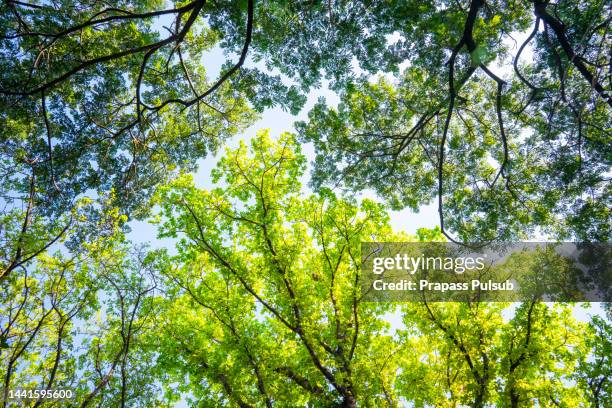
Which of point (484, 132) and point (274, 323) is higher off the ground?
point (484, 132)

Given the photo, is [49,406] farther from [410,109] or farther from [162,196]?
[410,109]

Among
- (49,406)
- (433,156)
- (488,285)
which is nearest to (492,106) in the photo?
(433,156)

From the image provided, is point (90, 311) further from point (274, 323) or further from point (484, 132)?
point (484, 132)

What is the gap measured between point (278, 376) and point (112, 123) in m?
6.78

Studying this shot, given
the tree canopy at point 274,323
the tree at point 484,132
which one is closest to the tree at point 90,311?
the tree canopy at point 274,323

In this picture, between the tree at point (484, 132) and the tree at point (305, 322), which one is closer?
the tree at point (484, 132)

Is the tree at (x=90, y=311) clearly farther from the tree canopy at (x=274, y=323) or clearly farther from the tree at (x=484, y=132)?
the tree at (x=484, y=132)

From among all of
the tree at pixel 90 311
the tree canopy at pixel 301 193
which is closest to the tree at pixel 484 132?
the tree canopy at pixel 301 193

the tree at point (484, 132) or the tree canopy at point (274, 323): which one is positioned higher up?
the tree at point (484, 132)

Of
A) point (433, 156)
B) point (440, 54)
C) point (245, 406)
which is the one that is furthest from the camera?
point (245, 406)

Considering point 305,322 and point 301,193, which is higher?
point 301,193

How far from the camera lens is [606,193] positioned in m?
6.44

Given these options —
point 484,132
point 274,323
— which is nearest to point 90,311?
point 274,323

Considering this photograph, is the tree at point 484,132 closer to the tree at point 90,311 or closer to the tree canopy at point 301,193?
the tree canopy at point 301,193
